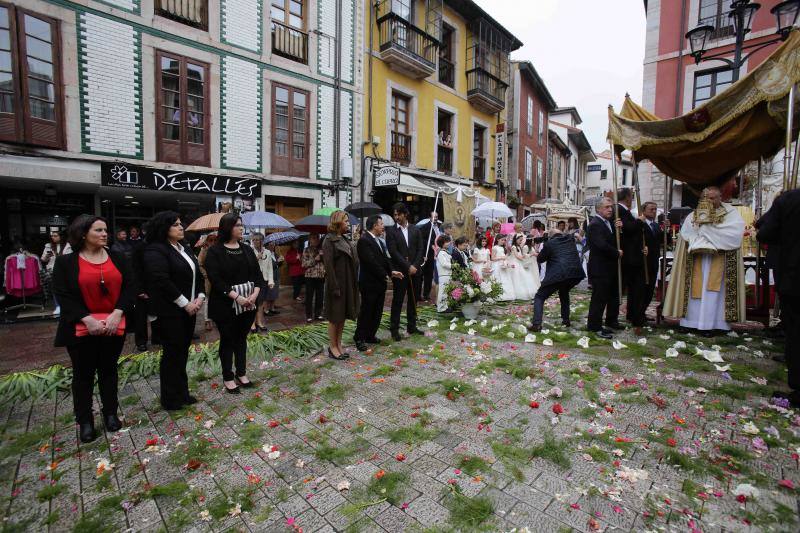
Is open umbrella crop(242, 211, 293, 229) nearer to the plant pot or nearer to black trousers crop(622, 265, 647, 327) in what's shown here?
the plant pot

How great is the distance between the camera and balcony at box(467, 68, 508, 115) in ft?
57.2

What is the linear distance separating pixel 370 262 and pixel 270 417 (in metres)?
2.42

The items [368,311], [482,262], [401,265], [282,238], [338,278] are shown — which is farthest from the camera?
[482,262]

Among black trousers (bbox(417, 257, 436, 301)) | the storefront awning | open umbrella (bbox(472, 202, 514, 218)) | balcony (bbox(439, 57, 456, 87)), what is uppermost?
balcony (bbox(439, 57, 456, 87))

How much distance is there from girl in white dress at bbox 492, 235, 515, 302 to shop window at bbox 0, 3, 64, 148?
979 centimetres

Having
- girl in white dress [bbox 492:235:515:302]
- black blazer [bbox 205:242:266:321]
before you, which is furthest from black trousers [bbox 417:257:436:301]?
black blazer [bbox 205:242:266:321]

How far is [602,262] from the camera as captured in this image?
5.96 metres

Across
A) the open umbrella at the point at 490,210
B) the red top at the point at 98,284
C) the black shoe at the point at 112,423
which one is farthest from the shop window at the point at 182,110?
the black shoe at the point at 112,423

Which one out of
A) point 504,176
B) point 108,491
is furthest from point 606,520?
point 504,176

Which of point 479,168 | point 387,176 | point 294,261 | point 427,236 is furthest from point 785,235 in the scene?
point 479,168

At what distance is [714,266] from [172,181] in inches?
437

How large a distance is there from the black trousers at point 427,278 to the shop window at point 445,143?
8.58m

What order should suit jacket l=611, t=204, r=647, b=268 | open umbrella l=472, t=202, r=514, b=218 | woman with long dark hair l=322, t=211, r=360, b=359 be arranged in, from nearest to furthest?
woman with long dark hair l=322, t=211, r=360, b=359
suit jacket l=611, t=204, r=647, b=268
open umbrella l=472, t=202, r=514, b=218

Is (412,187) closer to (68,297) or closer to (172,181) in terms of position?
(172,181)
